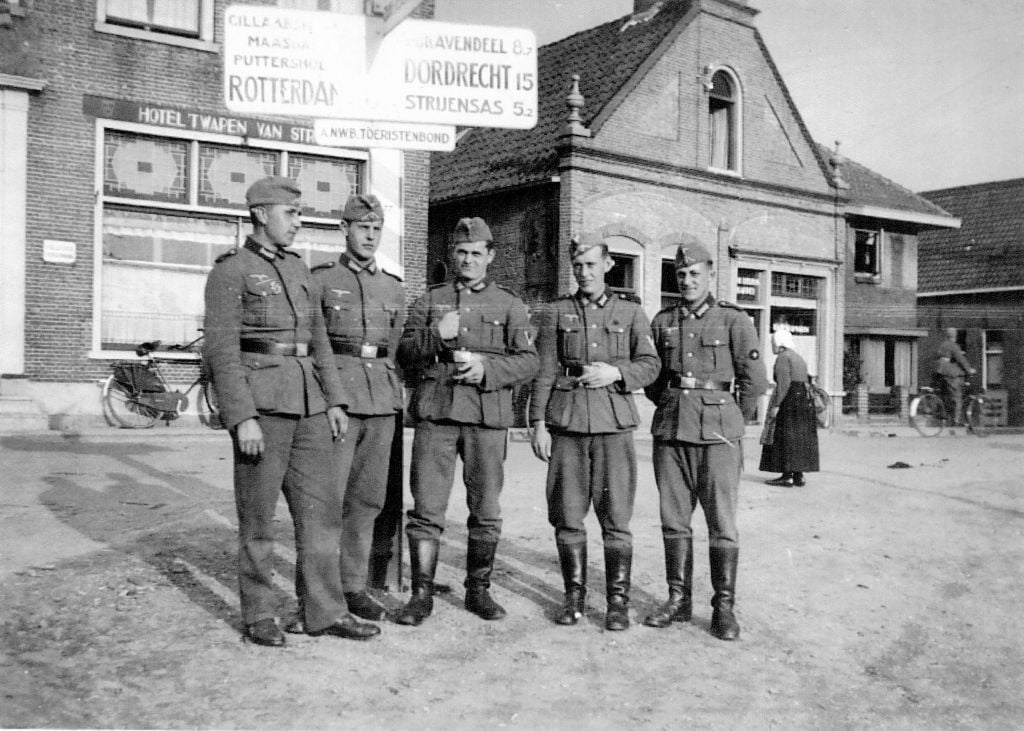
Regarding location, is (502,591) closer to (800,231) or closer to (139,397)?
(139,397)

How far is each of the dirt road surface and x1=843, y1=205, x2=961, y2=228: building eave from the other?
16218mm

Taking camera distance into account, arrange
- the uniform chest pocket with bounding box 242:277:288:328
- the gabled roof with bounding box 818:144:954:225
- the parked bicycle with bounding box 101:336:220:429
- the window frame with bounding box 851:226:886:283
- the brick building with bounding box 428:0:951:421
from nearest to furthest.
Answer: the uniform chest pocket with bounding box 242:277:288:328 → the parked bicycle with bounding box 101:336:220:429 → the brick building with bounding box 428:0:951:421 → the gabled roof with bounding box 818:144:954:225 → the window frame with bounding box 851:226:886:283

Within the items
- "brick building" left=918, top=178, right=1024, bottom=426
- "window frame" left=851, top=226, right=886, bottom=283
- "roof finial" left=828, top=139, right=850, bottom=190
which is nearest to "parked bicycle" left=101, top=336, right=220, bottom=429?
"roof finial" left=828, top=139, right=850, bottom=190

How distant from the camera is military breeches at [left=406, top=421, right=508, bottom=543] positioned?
16.5ft

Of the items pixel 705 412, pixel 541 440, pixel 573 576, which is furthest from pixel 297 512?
pixel 705 412

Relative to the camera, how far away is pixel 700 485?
16.9 ft

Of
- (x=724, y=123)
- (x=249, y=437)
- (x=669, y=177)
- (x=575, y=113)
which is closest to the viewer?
(x=249, y=437)

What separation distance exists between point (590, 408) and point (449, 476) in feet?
2.70

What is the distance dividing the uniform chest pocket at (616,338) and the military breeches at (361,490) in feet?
4.09

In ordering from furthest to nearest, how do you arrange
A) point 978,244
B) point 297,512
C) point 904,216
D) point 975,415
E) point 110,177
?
point 978,244 < point 904,216 < point 975,415 < point 110,177 < point 297,512

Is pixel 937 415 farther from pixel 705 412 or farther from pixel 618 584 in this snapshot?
pixel 618 584

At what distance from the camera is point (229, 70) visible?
5023mm

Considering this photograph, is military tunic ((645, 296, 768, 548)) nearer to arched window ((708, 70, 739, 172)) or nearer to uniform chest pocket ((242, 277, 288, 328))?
uniform chest pocket ((242, 277, 288, 328))

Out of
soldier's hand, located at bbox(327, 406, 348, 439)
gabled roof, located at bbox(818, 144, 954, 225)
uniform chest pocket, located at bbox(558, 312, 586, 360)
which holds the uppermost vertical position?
gabled roof, located at bbox(818, 144, 954, 225)
